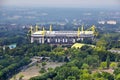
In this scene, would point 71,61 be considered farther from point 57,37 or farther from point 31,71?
point 57,37

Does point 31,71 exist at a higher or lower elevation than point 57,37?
lower

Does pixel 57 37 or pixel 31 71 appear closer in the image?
pixel 31 71

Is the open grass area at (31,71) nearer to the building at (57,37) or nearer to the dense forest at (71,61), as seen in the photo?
the dense forest at (71,61)

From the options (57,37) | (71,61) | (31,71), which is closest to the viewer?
(31,71)

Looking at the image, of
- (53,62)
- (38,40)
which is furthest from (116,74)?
(38,40)

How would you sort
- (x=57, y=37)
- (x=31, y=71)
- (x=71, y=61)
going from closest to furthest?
(x=31, y=71) → (x=71, y=61) → (x=57, y=37)

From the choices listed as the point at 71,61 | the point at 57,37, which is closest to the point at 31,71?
the point at 71,61

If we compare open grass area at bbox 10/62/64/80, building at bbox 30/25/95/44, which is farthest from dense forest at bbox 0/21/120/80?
building at bbox 30/25/95/44

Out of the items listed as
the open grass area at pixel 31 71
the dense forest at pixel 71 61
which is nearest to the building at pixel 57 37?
the dense forest at pixel 71 61

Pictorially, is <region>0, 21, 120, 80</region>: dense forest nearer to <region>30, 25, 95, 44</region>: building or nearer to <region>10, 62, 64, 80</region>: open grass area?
<region>10, 62, 64, 80</region>: open grass area

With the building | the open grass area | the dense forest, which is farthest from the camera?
the building

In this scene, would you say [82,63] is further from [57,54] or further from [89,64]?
[57,54]
